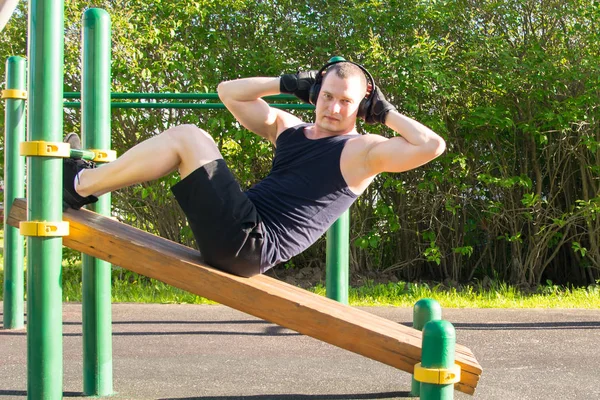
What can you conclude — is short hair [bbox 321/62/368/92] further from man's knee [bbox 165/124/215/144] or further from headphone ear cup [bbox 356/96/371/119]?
man's knee [bbox 165/124/215/144]

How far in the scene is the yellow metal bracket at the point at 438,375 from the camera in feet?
6.24

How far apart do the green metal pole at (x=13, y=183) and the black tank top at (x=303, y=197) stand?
201cm

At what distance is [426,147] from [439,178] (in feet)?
11.0

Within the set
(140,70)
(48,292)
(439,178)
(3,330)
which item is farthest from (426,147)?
(140,70)

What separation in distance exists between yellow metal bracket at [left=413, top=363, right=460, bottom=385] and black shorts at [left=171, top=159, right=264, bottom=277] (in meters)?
0.69

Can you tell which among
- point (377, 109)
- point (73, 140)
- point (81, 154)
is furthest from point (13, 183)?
point (377, 109)

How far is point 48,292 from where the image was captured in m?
2.12

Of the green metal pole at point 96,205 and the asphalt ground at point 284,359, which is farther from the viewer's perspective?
the asphalt ground at point 284,359

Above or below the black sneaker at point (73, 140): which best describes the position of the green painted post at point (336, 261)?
below

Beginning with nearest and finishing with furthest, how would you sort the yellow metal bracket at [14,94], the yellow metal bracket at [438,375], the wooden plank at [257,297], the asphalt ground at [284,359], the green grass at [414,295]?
the yellow metal bracket at [438,375] → the wooden plank at [257,297] → the asphalt ground at [284,359] → the yellow metal bracket at [14,94] → the green grass at [414,295]

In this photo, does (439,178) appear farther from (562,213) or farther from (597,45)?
(597,45)

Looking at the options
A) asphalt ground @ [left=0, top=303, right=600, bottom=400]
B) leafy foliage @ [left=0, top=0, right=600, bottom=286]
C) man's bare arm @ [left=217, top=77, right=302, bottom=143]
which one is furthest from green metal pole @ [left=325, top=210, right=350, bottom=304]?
leafy foliage @ [left=0, top=0, right=600, bottom=286]

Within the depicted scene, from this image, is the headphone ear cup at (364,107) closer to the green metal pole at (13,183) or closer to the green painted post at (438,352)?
the green painted post at (438,352)

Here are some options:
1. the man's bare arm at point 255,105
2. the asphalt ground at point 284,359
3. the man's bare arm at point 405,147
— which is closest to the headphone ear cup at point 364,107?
the man's bare arm at point 405,147
